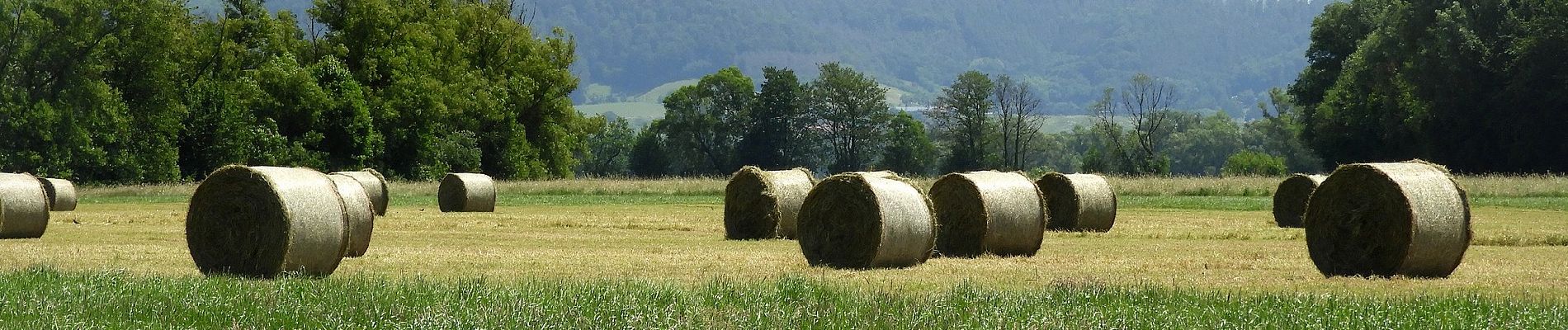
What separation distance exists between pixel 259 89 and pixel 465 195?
78.5 feet

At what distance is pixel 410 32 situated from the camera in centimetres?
6512

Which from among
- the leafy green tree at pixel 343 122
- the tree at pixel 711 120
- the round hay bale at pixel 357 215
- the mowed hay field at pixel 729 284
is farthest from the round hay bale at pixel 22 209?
the tree at pixel 711 120

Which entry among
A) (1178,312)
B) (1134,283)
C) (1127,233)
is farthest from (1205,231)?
(1178,312)

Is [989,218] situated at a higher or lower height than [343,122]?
lower

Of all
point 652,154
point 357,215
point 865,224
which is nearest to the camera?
point 865,224

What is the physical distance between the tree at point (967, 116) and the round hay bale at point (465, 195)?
71812mm

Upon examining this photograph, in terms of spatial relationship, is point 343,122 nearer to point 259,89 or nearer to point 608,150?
point 259,89

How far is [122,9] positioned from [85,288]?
44.9m

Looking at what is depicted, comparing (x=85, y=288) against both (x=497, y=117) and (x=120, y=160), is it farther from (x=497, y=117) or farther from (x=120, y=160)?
(x=497, y=117)

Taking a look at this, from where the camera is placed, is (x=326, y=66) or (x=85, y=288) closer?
(x=85, y=288)

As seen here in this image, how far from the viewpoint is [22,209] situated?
23172mm

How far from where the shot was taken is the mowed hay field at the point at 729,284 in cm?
1045

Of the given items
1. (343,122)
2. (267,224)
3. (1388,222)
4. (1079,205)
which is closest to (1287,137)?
(343,122)

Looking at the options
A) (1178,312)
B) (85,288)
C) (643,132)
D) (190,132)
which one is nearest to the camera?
(1178,312)
